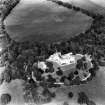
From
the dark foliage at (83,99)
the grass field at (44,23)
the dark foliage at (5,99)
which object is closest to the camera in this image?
the dark foliage at (83,99)

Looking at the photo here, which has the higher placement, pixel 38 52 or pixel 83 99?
pixel 38 52

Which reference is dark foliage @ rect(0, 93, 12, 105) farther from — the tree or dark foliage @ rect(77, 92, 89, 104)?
the tree

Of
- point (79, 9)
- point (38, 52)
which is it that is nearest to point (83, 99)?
point (38, 52)

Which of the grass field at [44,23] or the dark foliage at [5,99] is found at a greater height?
the grass field at [44,23]

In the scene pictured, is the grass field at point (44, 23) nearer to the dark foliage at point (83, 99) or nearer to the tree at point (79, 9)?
the tree at point (79, 9)

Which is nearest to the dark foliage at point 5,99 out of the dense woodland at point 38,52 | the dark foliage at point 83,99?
the dense woodland at point 38,52

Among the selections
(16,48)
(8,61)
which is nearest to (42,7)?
(16,48)

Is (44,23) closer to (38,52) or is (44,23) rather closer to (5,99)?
(38,52)

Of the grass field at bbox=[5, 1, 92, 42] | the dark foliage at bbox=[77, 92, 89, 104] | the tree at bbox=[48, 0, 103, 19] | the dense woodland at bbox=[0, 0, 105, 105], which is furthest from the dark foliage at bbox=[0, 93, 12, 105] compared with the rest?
the tree at bbox=[48, 0, 103, 19]

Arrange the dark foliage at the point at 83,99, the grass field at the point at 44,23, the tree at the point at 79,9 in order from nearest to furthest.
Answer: the dark foliage at the point at 83,99 → the grass field at the point at 44,23 → the tree at the point at 79,9

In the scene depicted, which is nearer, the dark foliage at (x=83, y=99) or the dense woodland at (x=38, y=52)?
the dark foliage at (x=83, y=99)

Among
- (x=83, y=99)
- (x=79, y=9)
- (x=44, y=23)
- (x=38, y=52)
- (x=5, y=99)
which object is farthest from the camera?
(x=79, y=9)

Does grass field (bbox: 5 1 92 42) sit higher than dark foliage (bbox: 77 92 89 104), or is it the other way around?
grass field (bbox: 5 1 92 42)
